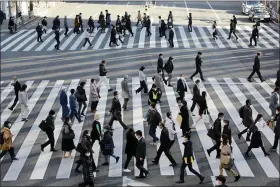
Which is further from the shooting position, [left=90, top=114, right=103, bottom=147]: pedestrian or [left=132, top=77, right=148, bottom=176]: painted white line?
[left=132, top=77, right=148, bottom=176]: painted white line

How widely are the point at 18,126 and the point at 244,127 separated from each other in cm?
847

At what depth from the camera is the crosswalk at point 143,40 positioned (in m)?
34.2

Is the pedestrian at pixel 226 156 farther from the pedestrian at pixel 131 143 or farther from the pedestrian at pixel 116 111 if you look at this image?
the pedestrian at pixel 116 111

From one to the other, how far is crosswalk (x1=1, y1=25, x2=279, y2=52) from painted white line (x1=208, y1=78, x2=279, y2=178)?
1035cm

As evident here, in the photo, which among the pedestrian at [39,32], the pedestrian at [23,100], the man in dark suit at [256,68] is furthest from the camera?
the pedestrian at [39,32]

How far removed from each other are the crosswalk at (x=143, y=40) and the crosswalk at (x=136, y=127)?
941 centimetres

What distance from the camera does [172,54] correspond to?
31484 millimetres

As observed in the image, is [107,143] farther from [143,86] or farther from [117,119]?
[143,86]

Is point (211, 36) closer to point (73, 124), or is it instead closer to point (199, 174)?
point (73, 124)

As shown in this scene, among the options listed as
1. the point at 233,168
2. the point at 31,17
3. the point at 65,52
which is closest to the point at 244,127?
the point at 233,168

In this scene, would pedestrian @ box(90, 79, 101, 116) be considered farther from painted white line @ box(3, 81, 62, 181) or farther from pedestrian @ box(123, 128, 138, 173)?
pedestrian @ box(123, 128, 138, 173)

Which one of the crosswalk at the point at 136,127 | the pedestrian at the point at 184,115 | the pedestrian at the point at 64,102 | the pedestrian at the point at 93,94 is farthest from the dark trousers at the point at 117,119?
the pedestrian at the point at 184,115

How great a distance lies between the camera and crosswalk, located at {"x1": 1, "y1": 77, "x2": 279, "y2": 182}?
14500 mm

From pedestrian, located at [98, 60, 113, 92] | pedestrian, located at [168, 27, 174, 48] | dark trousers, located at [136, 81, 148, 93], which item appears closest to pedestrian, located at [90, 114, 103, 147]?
dark trousers, located at [136, 81, 148, 93]
